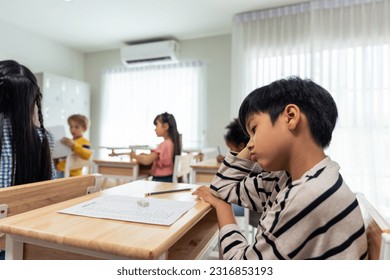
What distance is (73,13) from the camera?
3.07 metres

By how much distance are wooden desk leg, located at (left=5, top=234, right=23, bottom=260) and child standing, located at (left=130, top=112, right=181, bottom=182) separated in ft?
5.35

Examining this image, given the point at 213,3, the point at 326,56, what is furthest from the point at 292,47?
the point at 213,3

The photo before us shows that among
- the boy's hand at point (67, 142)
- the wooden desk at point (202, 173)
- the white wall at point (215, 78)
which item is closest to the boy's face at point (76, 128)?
the boy's hand at point (67, 142)

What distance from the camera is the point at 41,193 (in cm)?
77

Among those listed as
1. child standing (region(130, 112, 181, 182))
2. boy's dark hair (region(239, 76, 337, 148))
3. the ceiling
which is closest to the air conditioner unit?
the ceiling

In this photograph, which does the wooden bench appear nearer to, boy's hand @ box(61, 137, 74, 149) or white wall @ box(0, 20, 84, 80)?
boy's hand @ box(61, 137, 74, 149)

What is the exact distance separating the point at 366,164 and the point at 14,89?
3.08 metres

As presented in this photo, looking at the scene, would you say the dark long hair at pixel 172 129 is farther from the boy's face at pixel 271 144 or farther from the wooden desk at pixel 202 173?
the boy's face at pixel 271 144

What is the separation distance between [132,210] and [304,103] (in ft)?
1.52

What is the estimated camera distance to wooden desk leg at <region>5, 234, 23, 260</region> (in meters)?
0.55

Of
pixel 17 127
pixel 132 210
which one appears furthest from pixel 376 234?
pixel 17 127

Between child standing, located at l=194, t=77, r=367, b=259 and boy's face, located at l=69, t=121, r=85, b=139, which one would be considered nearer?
child standing, located at l=194, t=77, r=367, b=259

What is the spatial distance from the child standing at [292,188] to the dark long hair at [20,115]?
0.62 m
